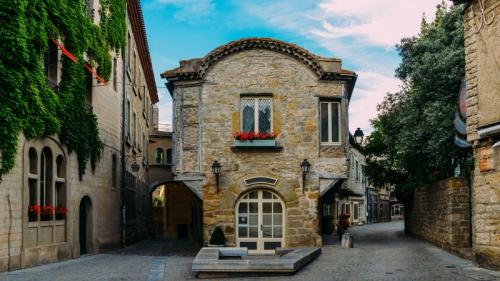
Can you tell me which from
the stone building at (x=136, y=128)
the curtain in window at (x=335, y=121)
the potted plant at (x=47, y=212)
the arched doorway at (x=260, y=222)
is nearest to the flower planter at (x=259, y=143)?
the arched doorway at (x=260, y=222)

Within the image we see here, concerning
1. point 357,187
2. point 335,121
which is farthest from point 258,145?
point 357,187

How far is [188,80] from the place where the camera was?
21.0 metres

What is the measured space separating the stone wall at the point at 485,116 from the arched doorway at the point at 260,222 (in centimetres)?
750

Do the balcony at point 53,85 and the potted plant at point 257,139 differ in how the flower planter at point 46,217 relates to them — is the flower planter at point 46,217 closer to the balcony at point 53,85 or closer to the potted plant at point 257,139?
the balcony at point 53,85

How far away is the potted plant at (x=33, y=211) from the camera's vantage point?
622 inches

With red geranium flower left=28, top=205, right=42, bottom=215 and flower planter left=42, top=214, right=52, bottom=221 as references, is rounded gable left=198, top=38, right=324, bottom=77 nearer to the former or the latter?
flower planter left=42, top=214, right=52, bottom=221

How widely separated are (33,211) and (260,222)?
7527 mm

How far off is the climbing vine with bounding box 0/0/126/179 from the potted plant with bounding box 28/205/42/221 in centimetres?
174

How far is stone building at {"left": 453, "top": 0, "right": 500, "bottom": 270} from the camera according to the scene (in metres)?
13.3

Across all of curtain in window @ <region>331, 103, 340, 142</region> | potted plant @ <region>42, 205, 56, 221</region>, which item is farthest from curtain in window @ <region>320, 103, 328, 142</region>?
potted plant @ <region>42, 205, 56, 221</region>

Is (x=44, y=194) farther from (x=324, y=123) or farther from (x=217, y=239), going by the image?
(x=324, y=123)

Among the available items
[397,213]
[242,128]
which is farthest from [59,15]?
[397,213]

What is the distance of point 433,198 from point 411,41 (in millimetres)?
5877

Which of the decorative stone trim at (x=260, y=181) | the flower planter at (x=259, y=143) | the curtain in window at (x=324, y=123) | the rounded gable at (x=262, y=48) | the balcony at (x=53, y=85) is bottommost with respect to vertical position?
the decorative stone trim at (x=260, y=181)
